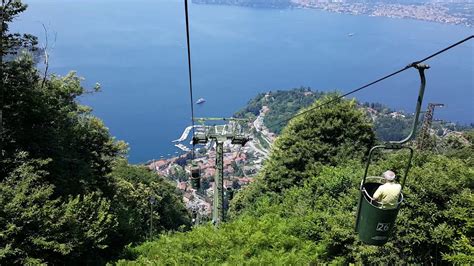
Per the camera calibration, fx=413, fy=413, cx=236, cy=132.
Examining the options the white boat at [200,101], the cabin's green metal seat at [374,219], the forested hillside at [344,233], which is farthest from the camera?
the white boat at [200,101]

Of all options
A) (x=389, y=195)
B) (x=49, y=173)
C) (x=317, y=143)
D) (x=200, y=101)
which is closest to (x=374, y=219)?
(x=389, y=195)

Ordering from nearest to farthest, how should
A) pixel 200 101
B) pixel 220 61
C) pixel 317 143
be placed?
pixel 317 143
pixel 200 101
pixel 220 61

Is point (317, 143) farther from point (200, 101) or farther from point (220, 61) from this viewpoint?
point (220, 61)

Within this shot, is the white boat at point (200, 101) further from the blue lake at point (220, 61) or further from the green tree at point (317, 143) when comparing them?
the green tree at point (317, 143)

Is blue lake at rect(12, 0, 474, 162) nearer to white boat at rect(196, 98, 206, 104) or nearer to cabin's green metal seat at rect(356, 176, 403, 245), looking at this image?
white boat at rect(196, 98, 206, 104)

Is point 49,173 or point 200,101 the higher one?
point 49,173

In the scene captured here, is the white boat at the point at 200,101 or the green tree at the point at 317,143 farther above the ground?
the green tree at the point at 317,143

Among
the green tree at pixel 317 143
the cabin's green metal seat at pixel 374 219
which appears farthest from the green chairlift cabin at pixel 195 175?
the cabin's green metal seat at pixel 374 219
